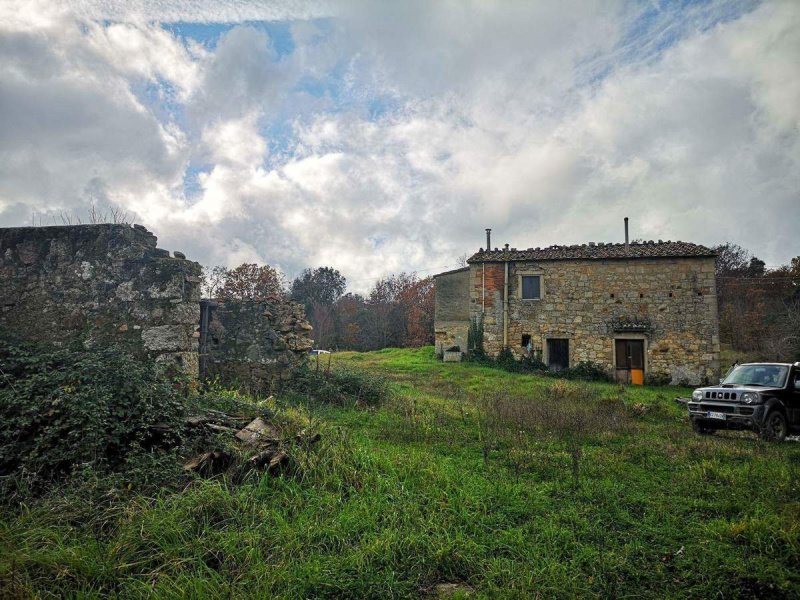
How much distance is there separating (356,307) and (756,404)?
41614 mm

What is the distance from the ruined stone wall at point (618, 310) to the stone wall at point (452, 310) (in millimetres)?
1142

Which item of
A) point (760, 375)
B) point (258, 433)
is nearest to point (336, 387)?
point (258, 433)

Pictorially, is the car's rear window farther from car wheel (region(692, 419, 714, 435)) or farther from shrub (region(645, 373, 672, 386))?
shrub (region(645, 373, 672, 386))

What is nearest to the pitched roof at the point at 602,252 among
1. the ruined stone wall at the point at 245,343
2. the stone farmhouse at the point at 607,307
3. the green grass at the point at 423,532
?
the stone farmhouse at the point at 607,307

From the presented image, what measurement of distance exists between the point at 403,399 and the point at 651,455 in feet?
17.2

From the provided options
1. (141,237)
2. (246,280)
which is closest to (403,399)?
(141,237)

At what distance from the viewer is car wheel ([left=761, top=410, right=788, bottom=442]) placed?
24.6 ft

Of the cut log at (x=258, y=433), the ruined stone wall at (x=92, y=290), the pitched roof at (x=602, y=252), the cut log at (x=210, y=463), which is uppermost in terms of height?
the pitched roof at (x=602, y=252)

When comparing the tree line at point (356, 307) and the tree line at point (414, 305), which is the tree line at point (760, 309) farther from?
the tree line at point (356, 307)

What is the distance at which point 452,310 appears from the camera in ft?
72.0

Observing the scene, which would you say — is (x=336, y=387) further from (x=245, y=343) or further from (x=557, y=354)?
(x=557, y=354)

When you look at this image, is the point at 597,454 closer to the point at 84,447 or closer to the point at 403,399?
the point at 403,399

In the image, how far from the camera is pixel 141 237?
7.46m

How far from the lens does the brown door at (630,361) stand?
18.6m
